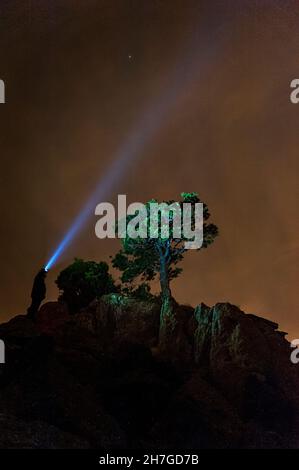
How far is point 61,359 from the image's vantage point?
4016 cm

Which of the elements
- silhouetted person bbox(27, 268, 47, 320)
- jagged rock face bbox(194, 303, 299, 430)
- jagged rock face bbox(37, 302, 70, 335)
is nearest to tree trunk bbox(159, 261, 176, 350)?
jagged rock face bbox(194, 303, 299, 430)

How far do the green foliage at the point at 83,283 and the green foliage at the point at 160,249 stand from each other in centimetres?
461

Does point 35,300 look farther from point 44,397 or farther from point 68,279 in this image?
point 44,397

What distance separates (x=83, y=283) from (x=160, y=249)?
13.6m

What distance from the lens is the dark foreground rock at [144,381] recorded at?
3147 cm

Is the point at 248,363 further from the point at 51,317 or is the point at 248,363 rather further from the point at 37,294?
the point at 37,294

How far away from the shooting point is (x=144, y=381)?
3788cm

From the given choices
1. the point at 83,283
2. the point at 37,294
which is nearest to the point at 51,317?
the point at 37,294

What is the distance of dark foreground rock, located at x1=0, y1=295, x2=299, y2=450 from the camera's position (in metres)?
31.5

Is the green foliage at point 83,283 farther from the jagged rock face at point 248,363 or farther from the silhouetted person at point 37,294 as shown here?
the jagged rock face at point 248,363

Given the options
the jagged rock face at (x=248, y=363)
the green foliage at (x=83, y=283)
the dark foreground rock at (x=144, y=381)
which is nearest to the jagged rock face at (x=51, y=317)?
the dark foreground rock at (x=144, y=381)

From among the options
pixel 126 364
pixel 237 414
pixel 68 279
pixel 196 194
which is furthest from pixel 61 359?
pixel 196 194

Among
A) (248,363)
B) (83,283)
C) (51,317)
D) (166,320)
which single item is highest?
(83,283)
